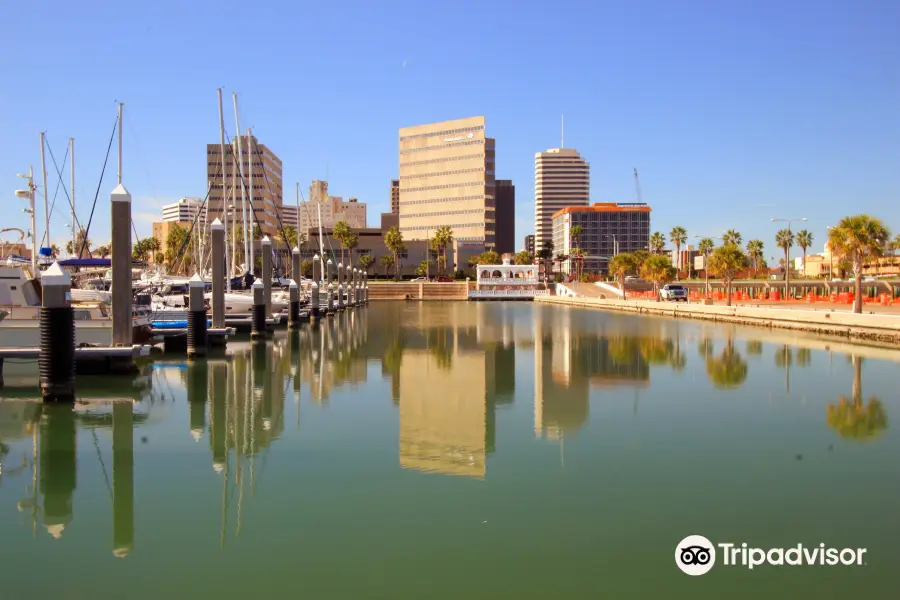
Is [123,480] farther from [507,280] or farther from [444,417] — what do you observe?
[507,280]

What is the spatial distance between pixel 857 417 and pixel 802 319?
30233 millimetres

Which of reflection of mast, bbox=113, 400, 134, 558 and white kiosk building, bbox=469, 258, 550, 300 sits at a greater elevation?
white kiosk building, bbox=469, 258, 550, 300

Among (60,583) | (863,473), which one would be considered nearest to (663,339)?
(863,473)

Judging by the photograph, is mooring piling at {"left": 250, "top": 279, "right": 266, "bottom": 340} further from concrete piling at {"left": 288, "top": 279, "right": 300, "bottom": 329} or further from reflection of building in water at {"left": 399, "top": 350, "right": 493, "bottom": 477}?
reflection of building in water at {"left": 399, "top": 350, "right": 493, "bottom": 477}

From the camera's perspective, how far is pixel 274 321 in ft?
149

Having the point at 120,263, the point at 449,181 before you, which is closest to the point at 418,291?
the point at 449,181

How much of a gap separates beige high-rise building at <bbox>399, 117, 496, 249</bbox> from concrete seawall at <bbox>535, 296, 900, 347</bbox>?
353 ft

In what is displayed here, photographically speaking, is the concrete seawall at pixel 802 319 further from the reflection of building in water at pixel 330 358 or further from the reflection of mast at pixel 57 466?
the reflection of mast at pixel 57 466

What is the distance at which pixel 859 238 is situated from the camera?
4606cm

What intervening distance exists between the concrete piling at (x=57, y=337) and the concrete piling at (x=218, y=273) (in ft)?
46.6

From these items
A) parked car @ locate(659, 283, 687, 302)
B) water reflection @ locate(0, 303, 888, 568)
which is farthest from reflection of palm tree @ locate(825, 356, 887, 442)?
parked car @ locate(659, 283, 687, 302)

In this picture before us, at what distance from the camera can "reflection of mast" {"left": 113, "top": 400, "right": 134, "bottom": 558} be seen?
32.3ft

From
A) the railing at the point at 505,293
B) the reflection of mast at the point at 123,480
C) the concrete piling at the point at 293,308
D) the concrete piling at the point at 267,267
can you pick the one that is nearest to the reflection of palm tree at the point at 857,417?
the reflection of mast at the point at 123,480

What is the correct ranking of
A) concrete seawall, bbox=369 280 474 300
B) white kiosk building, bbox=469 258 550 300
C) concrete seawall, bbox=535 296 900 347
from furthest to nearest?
concrete seawall, bbox=369 280 474 300, white kiosk building, bbox=469 258 550 300, concrete seawall, bbox=535 296 900 347
